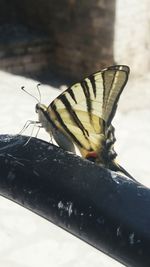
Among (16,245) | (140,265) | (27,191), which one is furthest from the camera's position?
(16,245)

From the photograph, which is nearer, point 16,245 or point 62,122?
point 62,122

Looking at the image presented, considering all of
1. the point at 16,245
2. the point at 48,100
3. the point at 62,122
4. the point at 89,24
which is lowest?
the point at 16,245

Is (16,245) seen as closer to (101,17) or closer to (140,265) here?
(140,265)

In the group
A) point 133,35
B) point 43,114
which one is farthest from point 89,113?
point 133,35

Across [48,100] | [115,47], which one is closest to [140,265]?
[48,100]

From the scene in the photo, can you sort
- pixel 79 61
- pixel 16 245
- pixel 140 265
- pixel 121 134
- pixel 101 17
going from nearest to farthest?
1. pixel 140 265
2. pixel 16 245
3. pixel 121 134
4. pixel 101 17
5. pixel 79 61

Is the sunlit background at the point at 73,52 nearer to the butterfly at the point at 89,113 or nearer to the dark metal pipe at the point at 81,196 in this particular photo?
the butterfly at the point at 89,113

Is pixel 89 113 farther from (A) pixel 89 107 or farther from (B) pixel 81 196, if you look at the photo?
(B) pixel 81 196
